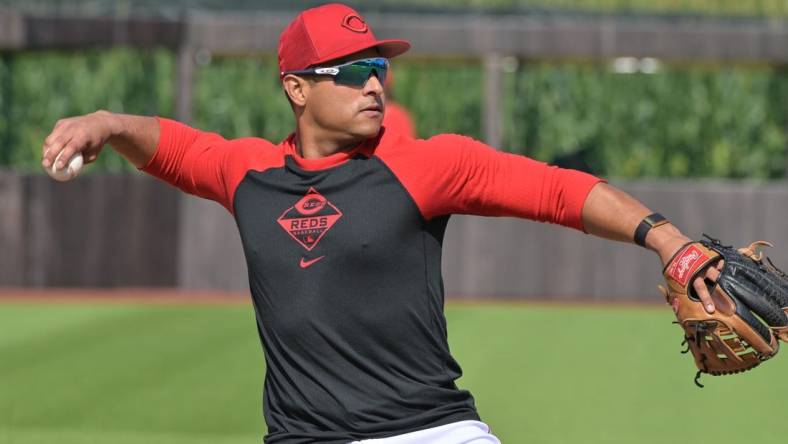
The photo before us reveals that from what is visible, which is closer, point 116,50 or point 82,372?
point 82,372

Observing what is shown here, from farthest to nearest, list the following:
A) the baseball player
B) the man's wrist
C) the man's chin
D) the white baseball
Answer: the man's chin, the baseball player, the white baseball, the man's wrist

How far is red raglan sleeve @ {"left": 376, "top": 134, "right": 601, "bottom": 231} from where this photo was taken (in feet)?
13.6

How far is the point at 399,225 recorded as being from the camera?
4316mm

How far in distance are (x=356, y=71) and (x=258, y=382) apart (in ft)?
19.6

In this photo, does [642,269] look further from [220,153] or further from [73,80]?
[220,153]

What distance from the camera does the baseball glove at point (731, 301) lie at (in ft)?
12.9

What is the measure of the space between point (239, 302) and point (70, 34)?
418 centimetres

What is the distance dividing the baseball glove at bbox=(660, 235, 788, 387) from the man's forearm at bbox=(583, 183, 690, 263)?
1.9 inches

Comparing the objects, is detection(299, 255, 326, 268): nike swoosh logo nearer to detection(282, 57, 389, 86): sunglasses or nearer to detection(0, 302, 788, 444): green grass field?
detection(282, 57, 389, 86): sunglasses

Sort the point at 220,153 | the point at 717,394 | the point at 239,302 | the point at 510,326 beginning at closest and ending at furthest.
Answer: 1. the point at 220,153
2. the point at 717,394
3. the point at 510,326
4. the point at 239,302

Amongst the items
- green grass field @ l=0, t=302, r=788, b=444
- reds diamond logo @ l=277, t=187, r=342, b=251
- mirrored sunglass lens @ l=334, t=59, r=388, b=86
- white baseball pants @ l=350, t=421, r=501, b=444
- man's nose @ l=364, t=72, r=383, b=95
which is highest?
mirrored sunglass lens @ l=334, t=59, r=388, b=86

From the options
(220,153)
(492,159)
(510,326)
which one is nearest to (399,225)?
(492,159)

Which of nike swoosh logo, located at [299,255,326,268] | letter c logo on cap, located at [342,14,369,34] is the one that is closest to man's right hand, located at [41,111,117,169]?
nike swoosh logo, located at [299,255,326,268]

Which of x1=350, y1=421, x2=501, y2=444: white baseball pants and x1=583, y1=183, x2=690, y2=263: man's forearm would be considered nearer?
x1=583, y1=183, x2=690, y2=263: man's forearm
